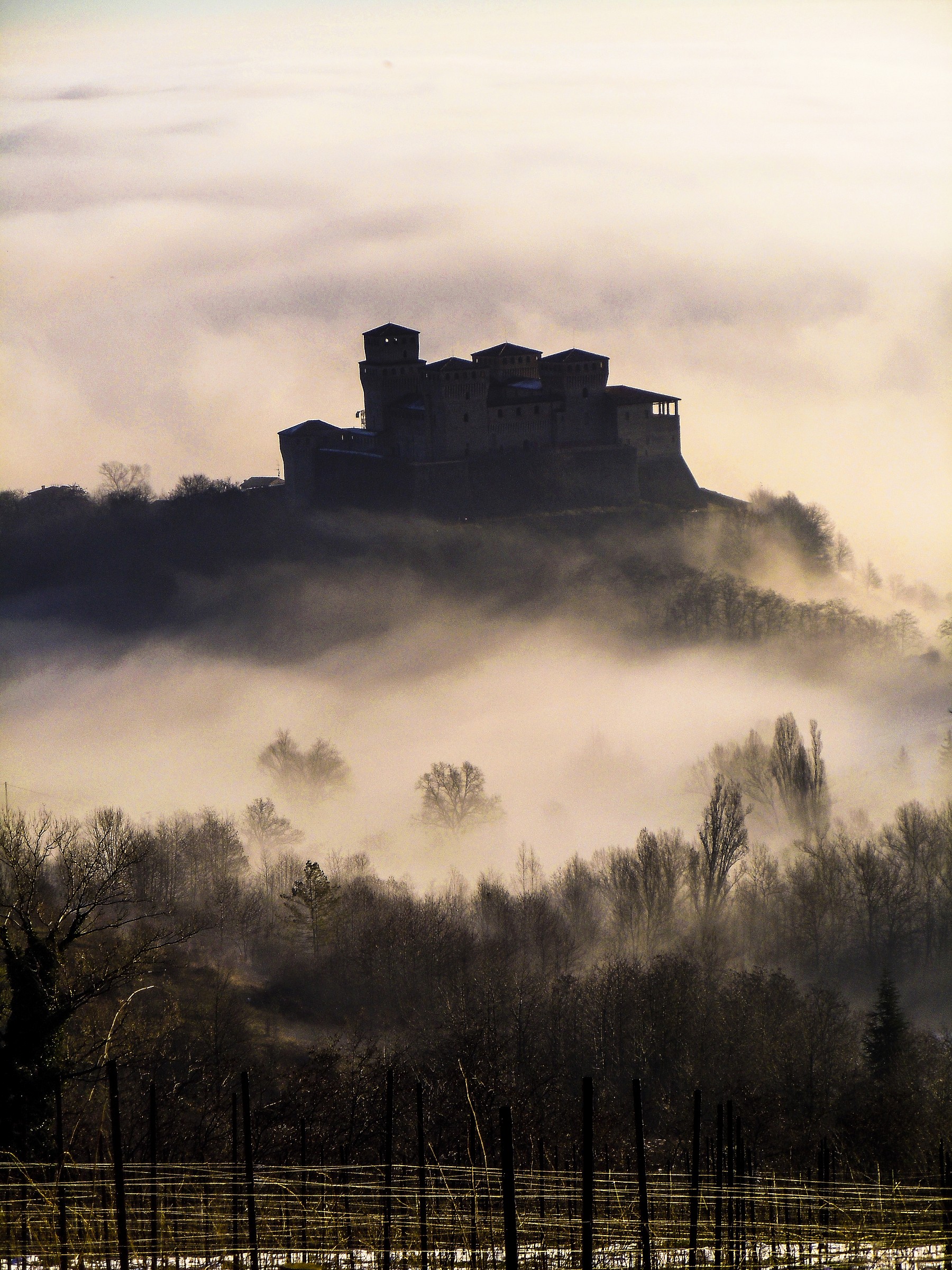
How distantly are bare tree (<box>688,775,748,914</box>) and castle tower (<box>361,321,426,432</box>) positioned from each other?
19.8m

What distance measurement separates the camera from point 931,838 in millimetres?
43781

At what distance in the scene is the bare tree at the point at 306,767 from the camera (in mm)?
64750

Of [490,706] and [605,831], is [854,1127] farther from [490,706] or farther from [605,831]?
[490,706]

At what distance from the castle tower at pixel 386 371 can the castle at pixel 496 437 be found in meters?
0.04

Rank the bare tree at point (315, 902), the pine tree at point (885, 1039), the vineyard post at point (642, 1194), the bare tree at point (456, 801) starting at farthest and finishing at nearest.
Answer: the bare tree at point (456, 801) < the bare tree at point (315, 902) < the pine tree at point (885, 1039) < the vineyard post at point (642, 1194)

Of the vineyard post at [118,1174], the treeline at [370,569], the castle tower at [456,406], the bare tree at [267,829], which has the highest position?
the castle tower at [456,406]

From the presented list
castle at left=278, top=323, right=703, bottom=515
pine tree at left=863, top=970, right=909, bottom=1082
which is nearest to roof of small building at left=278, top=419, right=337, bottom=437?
castle at left=278, top=323, right=703, bottom=515

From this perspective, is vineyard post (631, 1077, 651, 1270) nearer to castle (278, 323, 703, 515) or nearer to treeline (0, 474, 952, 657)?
castle (278, 323, 703, 515)

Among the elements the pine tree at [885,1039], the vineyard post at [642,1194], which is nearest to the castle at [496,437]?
the pine tree at [885,1039]

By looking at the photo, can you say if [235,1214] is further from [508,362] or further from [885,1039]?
[508,362]

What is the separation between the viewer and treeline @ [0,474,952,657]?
58312 mm

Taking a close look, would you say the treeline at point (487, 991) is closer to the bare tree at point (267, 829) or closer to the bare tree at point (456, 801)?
the bare tree at point (267, 829)

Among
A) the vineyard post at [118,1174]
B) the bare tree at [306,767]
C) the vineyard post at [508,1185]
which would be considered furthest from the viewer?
the bare tree at [306,767]

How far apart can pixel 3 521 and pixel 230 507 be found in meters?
16.5
